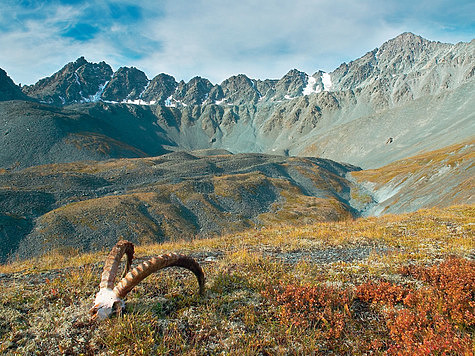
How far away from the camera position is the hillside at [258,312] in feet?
17.3

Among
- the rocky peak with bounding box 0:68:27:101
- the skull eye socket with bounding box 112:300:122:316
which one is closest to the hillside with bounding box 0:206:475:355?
the skull eye socket with bounding box 112:300:122:316

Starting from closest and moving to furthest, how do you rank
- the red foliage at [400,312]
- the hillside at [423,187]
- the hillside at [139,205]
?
1. the red foliage at [400,312]
2. the hillside at [139,205]
3. the hillside at [423,187]

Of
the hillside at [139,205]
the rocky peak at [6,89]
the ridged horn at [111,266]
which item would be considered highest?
the rocky peak at [6,89]

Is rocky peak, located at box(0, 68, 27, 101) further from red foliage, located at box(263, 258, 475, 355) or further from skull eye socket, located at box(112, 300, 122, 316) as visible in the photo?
red foliage, located at box(263, 258, 475, 355)

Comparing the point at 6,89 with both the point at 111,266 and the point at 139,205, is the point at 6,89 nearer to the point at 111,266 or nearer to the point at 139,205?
the point at 139,205

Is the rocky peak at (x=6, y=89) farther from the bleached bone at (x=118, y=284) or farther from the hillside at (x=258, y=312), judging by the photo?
the bleached bone at (x=118, y=284)

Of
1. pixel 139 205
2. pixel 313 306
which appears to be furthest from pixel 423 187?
pixel 313 306

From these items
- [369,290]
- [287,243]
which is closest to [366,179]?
[287,243]

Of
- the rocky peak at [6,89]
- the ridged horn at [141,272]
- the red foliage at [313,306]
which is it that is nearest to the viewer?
the ridged horn at [141,272]

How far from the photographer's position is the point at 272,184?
71.8 m

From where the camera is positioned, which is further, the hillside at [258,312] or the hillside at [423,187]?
the hillside at [423,187]

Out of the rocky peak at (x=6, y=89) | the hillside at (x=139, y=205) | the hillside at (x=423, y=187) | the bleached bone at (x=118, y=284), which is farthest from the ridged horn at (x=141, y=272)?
the rocky peak at (x=6, y=89)

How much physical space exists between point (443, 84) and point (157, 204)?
238 metres

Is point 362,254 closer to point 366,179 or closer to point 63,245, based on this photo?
point 63,245
